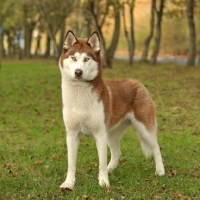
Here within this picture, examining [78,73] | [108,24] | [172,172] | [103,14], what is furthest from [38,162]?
[108,24]

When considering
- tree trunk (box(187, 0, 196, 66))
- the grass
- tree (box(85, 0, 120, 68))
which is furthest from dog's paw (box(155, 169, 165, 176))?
tree trunk (box(187, 0, 196, 66))

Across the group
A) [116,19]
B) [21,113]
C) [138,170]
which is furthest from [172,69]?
[138,170]

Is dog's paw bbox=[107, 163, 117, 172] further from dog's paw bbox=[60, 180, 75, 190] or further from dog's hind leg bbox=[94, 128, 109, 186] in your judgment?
dog's paw bbox=[60, 180, 75, 190]

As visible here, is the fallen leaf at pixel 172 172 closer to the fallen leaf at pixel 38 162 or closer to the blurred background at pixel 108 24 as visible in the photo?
the fallen leaf at pixel 38 162

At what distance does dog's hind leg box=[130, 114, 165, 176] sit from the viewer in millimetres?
6203

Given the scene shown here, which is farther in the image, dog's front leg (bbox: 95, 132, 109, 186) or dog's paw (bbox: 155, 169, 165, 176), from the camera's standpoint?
dog's paw (bbox: 155, 169, 165, 176)

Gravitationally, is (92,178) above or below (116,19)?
below

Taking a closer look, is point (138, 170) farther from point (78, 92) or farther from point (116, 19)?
point (116, 19)

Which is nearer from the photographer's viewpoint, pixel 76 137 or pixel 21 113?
pixel 76 137

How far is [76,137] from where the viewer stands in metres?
5.65

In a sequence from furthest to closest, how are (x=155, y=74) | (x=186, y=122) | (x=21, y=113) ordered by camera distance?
(x=155, y=74), (x=21, y=113), (x=186, y=122)

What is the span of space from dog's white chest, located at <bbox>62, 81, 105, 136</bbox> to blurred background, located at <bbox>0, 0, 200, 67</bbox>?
6935 mm

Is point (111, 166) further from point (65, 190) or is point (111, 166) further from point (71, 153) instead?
point (65, 190)

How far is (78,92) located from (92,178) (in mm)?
1387
